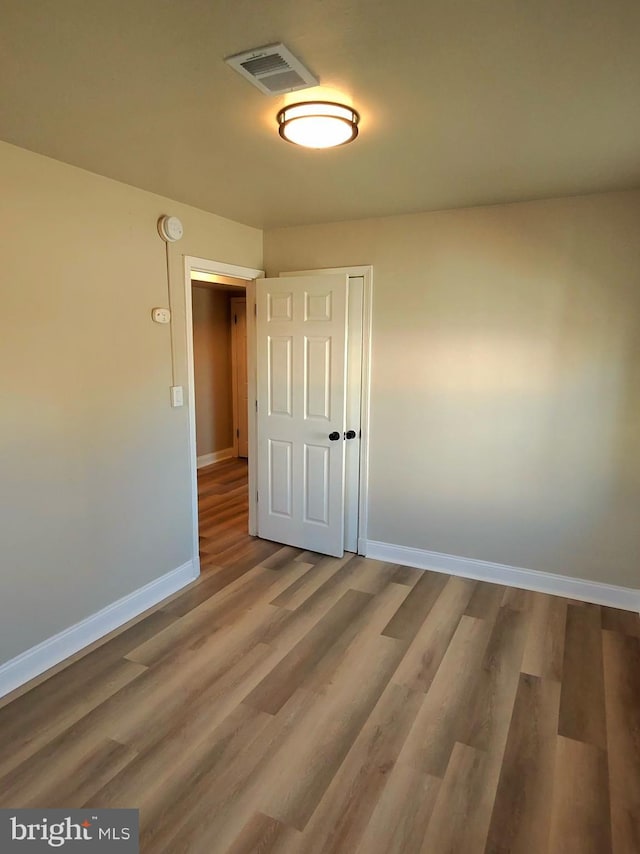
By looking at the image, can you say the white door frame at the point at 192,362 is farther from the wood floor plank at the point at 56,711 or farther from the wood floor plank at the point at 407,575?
the wood floor plank at the point at 407,575

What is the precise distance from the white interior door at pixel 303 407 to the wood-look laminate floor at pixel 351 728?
79 centimetres

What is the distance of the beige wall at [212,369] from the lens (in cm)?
622

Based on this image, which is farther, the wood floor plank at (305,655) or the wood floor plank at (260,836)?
the wood floor plank at (305,655)

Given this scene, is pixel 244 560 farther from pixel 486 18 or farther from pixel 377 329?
pixel 486 18

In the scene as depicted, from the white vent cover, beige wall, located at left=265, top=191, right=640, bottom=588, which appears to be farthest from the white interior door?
the white vent cover

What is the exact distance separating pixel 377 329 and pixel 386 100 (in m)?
1.86

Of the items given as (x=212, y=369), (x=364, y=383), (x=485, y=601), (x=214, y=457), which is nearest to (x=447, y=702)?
(x=485, y=601)

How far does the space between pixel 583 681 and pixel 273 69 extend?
286 cm

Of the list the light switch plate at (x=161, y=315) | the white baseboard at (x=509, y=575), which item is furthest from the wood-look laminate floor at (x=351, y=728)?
the light switch plate at (x=161, y=315)

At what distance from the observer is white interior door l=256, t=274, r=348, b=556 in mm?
3533

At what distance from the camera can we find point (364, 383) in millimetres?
3570

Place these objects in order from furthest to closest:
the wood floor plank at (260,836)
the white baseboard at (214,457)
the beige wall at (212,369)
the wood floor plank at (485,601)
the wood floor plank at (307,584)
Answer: the white baseboard at (214,457)
the beige wall at (212,369)
the wood floor plank at (307,584)
the wood floor plank at (485,601)
the wood floor plank at (260,836)

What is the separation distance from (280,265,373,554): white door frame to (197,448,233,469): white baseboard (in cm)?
317

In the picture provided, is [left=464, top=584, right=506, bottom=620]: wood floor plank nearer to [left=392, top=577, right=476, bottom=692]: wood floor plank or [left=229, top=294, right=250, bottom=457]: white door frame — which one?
[left=392, top=577, right=476, bottom=692]: wood floor plank
